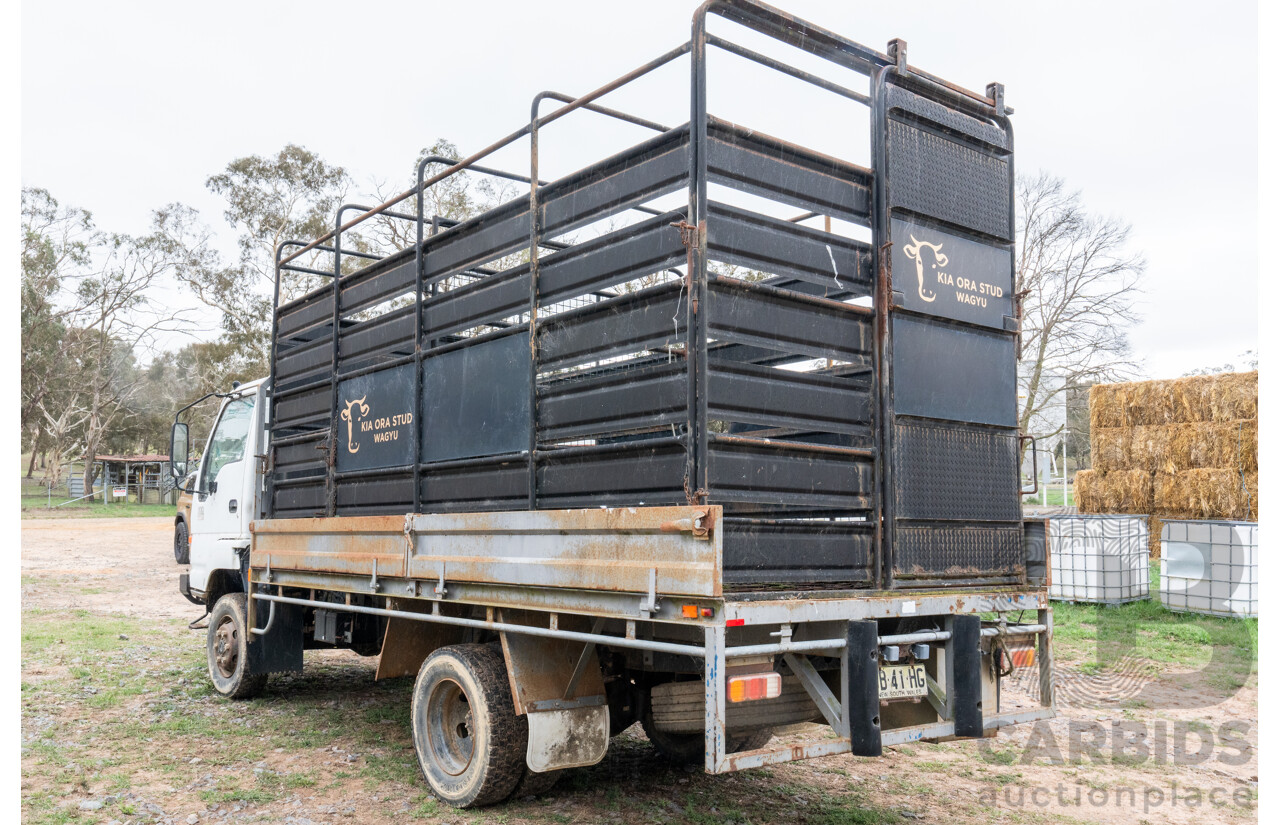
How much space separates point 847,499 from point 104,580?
1693cm

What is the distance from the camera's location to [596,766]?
19.5 feet

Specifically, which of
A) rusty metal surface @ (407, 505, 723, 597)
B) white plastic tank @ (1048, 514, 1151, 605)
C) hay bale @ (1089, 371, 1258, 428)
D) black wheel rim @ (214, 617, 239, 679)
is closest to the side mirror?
black wheel rim @ (214, 617, 239, 679)

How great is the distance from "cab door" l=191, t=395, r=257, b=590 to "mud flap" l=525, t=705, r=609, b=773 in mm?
4167

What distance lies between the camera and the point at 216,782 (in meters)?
5.64

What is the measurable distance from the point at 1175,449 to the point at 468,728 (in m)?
15.1

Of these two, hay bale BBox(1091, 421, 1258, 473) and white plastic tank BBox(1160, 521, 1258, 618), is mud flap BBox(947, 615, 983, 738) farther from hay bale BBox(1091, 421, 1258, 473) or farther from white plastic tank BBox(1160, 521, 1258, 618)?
hay bale BBox(1091, 421, 1258, 473)

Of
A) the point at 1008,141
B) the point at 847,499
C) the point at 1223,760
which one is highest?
the point at 1008,141

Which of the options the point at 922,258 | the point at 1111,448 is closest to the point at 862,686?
the point at 922,258

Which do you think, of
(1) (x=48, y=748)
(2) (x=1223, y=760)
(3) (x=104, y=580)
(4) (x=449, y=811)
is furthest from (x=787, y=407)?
(3) (x=104, y=580)

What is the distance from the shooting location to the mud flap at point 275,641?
7.37 meters

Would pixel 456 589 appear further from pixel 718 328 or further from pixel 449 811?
pixel 718 328

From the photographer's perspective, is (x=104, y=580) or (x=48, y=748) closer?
(x=48, y=748)

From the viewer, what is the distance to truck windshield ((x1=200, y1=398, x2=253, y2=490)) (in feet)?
26.6

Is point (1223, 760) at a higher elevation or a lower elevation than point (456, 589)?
lower
